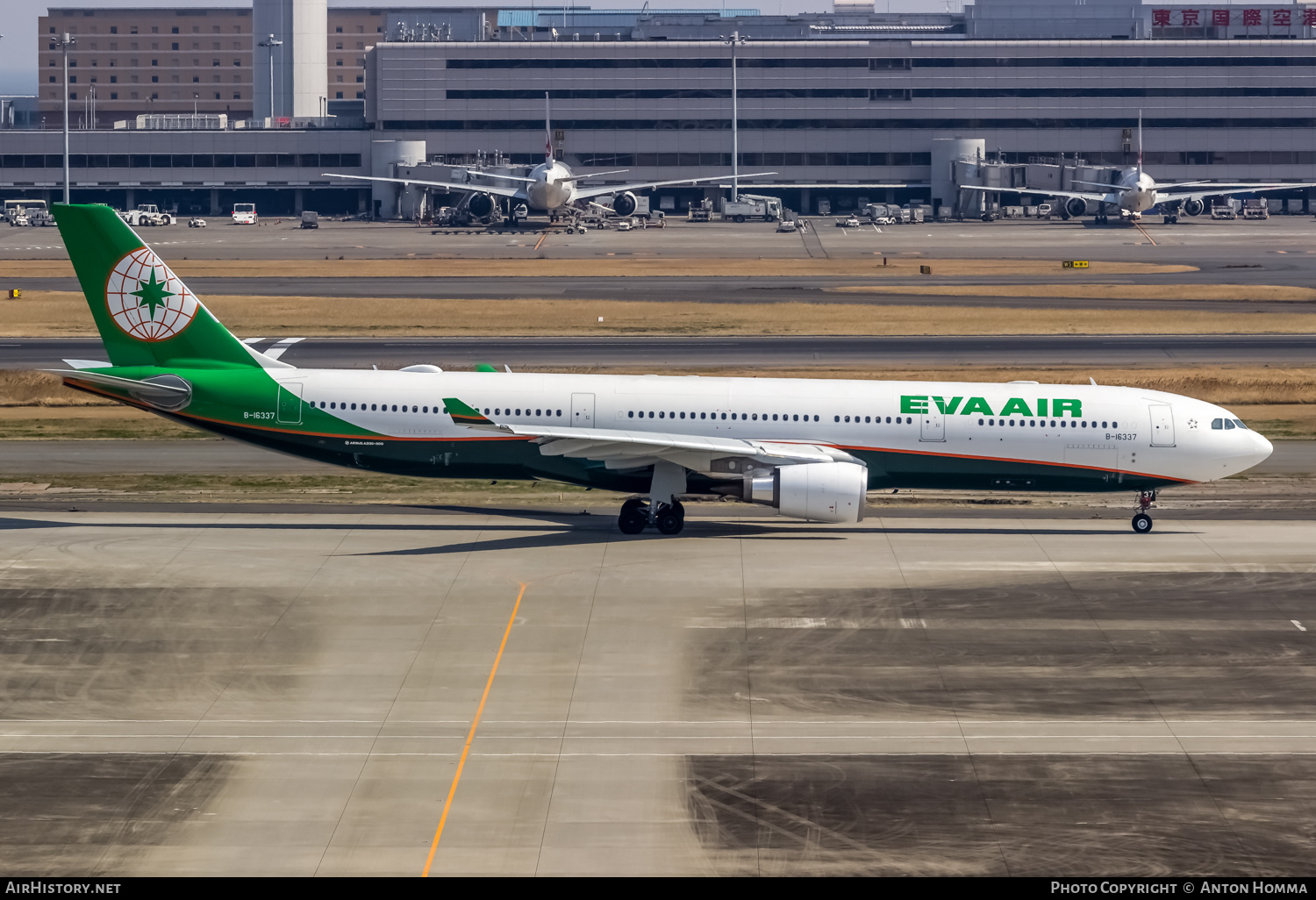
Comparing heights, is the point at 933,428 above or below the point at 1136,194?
below

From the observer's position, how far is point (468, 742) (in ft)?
82.7

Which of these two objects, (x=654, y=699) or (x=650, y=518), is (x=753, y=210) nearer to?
(x=650, y=518)

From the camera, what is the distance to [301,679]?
2839 centimetres

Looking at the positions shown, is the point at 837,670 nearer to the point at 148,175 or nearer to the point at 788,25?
the point at 148,175

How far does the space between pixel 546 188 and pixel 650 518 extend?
370 feet

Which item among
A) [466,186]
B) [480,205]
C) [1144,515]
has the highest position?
[466,186]

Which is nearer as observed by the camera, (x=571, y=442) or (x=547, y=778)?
(x=547, y=778)

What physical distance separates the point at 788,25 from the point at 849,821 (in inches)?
7451

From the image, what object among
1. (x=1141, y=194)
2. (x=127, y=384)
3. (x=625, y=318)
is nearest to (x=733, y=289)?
(x=625, y=318)

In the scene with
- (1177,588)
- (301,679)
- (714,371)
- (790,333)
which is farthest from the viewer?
(790,333)

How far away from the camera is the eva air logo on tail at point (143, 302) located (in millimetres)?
41425

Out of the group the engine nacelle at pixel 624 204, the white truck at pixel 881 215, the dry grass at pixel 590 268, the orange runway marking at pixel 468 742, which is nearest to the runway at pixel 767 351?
the dry grass at pixel 590 268

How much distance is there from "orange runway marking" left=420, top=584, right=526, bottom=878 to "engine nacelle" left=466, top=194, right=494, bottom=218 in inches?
4945
